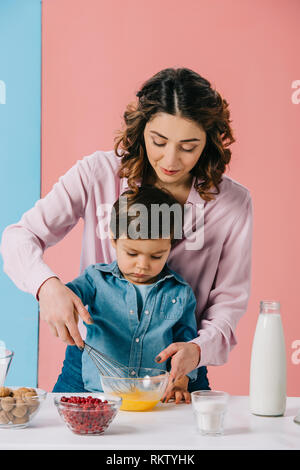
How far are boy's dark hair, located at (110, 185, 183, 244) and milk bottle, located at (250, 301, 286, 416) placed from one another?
511 mm

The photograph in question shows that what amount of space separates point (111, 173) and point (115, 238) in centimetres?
30

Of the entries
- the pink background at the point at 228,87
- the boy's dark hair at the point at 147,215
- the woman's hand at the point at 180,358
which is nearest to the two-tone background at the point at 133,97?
the pink background at the point at 228,87

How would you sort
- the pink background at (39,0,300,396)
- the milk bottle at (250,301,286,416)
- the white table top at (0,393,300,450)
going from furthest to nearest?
the pink background at (39,0,300,396)
the milk bottle at (250,301,286,416)
the white table top at (0,393,300,450)

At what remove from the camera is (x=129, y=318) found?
1.79m

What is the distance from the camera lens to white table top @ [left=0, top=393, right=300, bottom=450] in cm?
112

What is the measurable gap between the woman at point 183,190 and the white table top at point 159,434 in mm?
576

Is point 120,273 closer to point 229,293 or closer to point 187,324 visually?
point 187,324

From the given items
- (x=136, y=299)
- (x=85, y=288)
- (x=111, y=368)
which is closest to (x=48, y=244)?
(x=85, y=288)

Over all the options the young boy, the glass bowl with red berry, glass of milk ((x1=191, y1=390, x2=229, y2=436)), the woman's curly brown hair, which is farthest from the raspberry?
the woman's curly brown hair

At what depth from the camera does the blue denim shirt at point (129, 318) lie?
1785 millimetres

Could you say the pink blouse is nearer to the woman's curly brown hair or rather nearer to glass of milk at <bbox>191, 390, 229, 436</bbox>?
the woman's curly brown hair

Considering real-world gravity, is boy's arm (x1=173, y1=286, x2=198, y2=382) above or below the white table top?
above

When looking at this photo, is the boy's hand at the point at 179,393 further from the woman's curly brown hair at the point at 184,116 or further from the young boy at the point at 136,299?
the woman's curly brown hair at the point at 184,116
